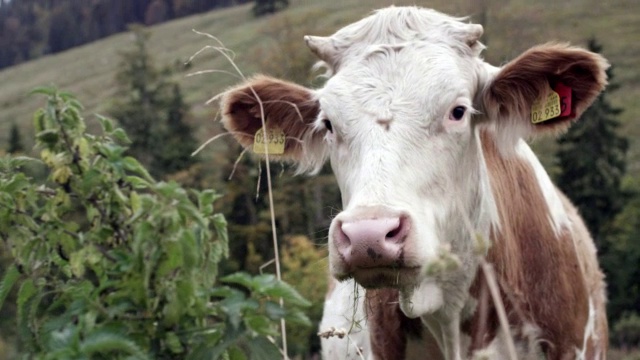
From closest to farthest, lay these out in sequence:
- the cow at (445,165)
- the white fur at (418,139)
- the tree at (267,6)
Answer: the white fur at (418,139) → the cow at (445,165) → the tree at (267,6)

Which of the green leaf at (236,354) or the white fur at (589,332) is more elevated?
the green leaf at (236,354)

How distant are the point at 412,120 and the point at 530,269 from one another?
1.17 metres

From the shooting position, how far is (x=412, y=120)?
4449 millimetres

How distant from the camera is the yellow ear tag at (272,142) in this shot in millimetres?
5539

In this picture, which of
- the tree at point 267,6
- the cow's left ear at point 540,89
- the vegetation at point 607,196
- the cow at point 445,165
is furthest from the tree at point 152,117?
the cow's left ear at point 540,89

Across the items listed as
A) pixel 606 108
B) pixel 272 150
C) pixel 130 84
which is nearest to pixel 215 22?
pixel 130 84

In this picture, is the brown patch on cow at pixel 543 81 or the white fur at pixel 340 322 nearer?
the brown patch on cow at pixel 543 81

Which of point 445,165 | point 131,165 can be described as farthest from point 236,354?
point 445,165

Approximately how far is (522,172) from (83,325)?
124 inches

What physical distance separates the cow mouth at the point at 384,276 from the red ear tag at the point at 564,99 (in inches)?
55.1

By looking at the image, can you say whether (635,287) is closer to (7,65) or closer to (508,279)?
(508,279)

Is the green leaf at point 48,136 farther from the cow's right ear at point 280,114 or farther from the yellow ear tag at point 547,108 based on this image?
the yellow ear tag at point 547,108

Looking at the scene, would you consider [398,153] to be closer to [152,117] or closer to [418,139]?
[418,139]

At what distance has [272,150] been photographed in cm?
560
